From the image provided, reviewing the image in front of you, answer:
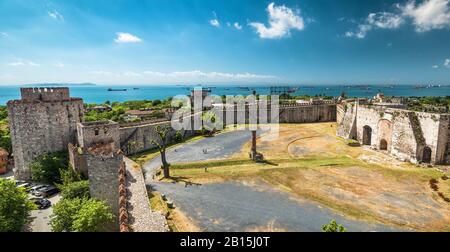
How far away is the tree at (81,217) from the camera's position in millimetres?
16562

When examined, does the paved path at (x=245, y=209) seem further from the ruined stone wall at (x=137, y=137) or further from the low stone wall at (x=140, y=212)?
the ruined stone wall at (x=137, y=137)

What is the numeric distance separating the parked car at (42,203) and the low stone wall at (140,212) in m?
8.05

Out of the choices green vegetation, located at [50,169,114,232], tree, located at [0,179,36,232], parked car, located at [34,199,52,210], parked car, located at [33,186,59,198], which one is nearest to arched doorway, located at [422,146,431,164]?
green vegetation, located at [50,169,114,232]

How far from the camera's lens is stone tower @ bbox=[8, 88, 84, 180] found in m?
27.6

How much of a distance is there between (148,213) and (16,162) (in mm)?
21213

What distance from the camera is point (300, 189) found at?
961 inches

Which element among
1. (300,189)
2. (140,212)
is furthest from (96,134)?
(300,189)

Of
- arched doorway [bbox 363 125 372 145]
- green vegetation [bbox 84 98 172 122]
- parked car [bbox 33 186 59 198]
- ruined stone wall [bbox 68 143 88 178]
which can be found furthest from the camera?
green vegetation [bbox 84 98 172 122]

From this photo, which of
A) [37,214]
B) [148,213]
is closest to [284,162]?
[148,213]

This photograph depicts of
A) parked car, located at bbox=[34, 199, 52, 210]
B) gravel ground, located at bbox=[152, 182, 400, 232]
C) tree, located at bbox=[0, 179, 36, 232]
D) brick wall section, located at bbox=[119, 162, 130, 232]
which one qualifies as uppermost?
brick wall section, located at bbox=[119, 162, 130, 232]

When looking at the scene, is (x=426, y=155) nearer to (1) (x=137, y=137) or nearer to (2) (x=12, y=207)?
(1) (x=137, y=137)

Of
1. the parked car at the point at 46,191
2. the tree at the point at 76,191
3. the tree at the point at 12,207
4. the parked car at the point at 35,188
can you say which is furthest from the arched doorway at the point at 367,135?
the parked car at the point at 35,188

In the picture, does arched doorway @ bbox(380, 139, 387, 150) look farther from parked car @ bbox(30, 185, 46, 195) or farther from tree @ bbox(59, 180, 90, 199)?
parked car @ bbox(30, 185, 46, 195)

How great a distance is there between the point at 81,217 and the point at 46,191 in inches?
479
